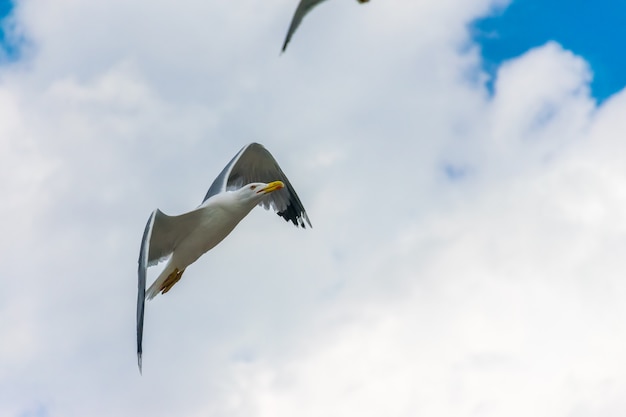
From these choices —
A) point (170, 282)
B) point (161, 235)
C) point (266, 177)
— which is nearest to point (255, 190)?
point (161, 235)

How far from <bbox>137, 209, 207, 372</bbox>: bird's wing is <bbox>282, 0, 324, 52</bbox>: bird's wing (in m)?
3.62

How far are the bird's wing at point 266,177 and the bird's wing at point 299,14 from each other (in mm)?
5785

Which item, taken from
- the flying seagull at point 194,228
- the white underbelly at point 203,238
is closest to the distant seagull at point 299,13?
the flying seagull at point 194,228

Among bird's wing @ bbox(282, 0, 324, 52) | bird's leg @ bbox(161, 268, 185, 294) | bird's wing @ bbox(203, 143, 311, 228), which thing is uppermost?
bird's wing @ bbox(203, 143, 311, 228)

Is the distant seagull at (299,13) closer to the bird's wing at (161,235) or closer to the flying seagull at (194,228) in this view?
the bird's wing at (161,235)

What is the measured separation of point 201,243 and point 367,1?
5.33 m

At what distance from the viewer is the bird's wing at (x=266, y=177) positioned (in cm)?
1158

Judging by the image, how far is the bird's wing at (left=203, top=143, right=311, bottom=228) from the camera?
1158 cm

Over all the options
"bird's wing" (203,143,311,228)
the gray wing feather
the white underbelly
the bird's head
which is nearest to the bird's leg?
the white underbelly

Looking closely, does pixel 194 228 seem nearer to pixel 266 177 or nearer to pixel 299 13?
pixel 266 177

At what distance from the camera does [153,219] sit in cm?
888

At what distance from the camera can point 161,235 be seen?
31.7 ft

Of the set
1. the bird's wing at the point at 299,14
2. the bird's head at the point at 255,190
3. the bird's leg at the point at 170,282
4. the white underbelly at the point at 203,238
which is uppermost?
the bird's head at the point at 255,190

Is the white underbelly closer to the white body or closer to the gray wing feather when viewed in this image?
the white body
